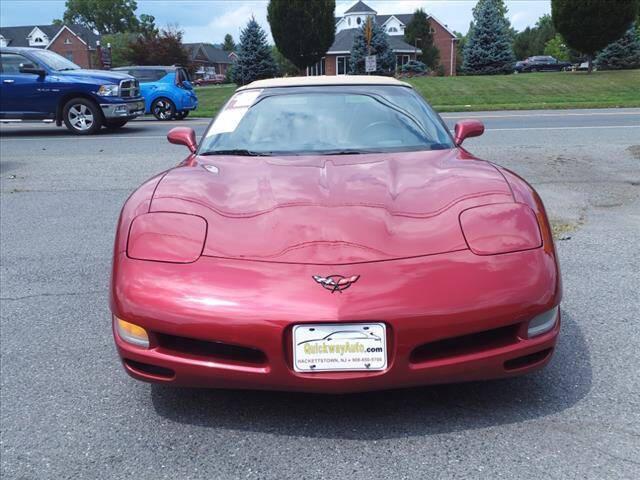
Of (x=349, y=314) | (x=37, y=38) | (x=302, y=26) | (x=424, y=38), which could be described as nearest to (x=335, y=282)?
(x=349, y=314)

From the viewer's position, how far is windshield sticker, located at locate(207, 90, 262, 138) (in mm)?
3705

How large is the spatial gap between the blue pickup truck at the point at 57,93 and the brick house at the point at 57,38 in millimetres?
68415

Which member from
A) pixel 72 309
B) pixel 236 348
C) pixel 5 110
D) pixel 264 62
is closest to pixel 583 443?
pixel 236 348

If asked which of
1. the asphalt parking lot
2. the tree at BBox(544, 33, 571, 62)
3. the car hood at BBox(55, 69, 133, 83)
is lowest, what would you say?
the asphalt parking lot

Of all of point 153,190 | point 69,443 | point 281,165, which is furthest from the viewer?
point 281,165

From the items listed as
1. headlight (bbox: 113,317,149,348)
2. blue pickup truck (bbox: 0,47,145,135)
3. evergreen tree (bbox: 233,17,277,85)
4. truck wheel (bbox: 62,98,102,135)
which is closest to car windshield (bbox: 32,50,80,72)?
blue pickup truck (bbox: 0,47,145,135)

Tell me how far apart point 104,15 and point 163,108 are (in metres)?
94.6

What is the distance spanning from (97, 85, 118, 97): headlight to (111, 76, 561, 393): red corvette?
1054 cm

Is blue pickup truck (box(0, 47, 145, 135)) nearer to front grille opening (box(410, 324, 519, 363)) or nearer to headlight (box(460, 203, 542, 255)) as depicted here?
headlight (box(460, 203, 542, 255))

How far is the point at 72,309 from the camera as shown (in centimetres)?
372

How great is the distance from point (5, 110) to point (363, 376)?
12.9m

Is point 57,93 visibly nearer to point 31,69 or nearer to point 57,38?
point 31,69

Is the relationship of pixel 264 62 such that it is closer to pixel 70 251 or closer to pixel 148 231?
pixel 70 251

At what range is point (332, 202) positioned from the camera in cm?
263
